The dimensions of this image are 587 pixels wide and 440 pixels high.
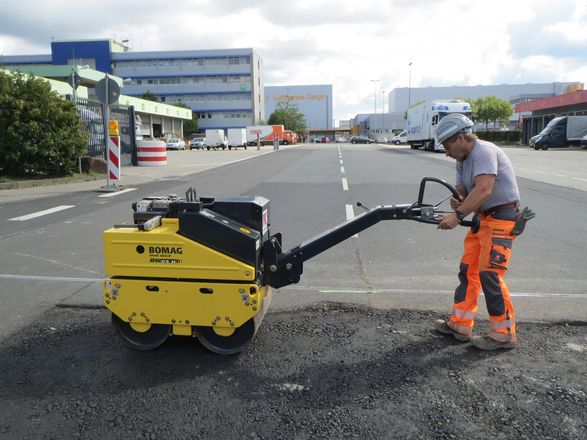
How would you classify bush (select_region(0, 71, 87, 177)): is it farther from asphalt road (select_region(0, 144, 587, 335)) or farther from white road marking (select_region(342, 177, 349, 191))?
white road marking (select_region(342, 177, 349, 191))

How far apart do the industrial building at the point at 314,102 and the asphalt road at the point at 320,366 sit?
6266 inches

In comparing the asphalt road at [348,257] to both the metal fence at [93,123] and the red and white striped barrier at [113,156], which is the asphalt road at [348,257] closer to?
the red and white striped barrier at [113,156]

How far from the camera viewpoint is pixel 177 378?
3348mm

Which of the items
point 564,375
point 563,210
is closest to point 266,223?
point 564,375

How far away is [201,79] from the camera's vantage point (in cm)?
10688

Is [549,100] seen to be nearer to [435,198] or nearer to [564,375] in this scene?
[435,198]

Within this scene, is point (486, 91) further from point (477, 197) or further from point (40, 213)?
point (477, 197)

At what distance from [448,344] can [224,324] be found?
174 cm

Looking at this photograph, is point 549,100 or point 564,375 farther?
point 549,100

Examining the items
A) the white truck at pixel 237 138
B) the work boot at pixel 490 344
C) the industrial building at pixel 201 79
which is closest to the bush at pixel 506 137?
the white truck at pixel 237 138

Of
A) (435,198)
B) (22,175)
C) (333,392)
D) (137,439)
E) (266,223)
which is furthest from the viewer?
(22,175)

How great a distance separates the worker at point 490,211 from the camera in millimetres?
3619

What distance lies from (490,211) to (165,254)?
7.91 feet

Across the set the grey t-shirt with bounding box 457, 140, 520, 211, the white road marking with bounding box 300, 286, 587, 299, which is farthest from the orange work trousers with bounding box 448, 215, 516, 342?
the white road marking with bounding box 300, 286, 587, 299
